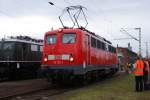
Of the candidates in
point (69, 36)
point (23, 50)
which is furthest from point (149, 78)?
point (23, 50)

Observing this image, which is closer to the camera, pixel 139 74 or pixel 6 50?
pixel 139 74

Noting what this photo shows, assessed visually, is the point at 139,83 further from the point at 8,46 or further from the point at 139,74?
the point at 8,46

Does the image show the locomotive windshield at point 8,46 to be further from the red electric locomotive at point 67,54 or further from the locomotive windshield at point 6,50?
the red electric locomotive at point 67,54

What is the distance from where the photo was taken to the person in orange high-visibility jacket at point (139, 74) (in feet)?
59.2

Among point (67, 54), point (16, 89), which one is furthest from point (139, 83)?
point (16, 89)

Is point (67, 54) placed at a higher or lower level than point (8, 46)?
lower

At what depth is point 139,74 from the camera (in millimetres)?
18031

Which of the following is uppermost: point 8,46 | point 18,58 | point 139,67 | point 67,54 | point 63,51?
point 8,46

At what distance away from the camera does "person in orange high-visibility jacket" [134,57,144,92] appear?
710 inches

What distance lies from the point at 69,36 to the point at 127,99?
7.32 meters

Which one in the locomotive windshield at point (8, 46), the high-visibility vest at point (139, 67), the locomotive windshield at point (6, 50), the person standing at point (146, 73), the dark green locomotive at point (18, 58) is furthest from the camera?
the locomotive windshield at point (8, 46)

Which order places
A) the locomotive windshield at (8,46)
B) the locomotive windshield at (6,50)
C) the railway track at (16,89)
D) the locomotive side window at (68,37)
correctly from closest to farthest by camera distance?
the railway track at (16,89), the locomotive side window at (68,37), the locomotive windshield at (6,50), the locomotive windshield at (8,46)

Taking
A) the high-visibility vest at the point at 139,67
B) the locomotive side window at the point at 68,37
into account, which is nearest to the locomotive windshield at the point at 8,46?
the locomotive side window at the point at 68,37

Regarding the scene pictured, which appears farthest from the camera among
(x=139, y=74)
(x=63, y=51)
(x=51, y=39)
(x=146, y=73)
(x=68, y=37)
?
(x=51, y=39)
